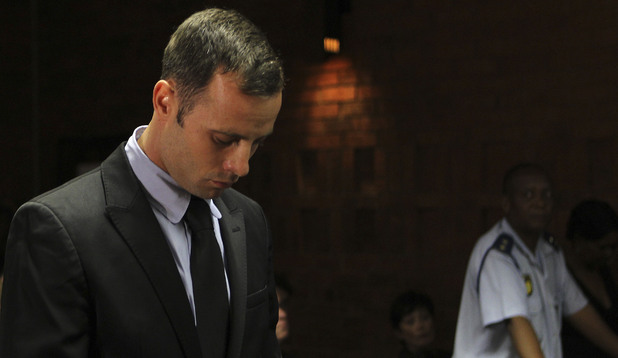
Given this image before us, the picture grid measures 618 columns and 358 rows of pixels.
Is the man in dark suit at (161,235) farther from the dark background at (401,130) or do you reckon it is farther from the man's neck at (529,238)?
the dark background at (401,130)

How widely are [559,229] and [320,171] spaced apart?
5.22 feet

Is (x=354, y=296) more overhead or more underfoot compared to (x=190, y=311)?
more underfoot

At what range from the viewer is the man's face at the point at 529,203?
3.11 meters

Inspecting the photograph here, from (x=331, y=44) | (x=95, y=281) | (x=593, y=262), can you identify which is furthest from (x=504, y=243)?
(x=331, y=44)

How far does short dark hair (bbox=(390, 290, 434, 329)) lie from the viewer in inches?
171

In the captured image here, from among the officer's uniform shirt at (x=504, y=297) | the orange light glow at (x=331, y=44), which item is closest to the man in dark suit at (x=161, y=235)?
the officer's uniform shirt at (x=504, y=297)

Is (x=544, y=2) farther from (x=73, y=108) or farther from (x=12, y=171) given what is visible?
(x=12, y=171)

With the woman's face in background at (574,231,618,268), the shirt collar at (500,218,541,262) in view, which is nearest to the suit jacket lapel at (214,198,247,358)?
the shirt collar at (500,218,541,262)

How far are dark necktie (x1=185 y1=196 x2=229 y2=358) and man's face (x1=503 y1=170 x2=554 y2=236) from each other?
6.51 ft

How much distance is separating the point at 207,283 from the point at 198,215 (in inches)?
4.9

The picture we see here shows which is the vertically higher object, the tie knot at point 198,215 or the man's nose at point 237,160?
the man's nose at point 237,160

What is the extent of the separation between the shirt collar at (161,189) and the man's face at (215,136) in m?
0.02

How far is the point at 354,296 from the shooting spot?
498 centimetres

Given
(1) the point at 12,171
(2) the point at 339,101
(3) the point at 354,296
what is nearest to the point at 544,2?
(2) the point at 339,101
